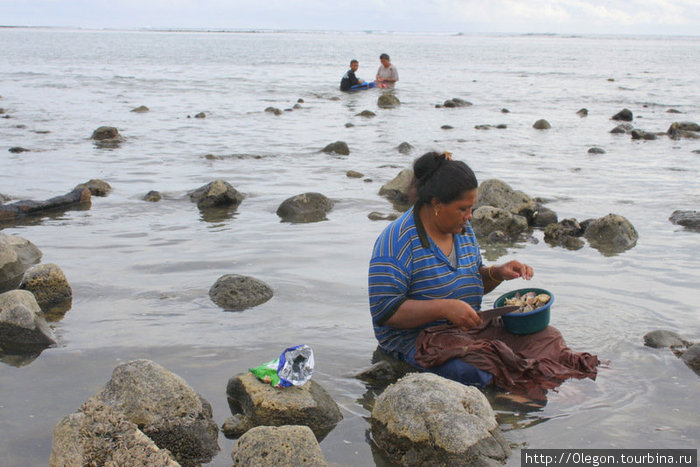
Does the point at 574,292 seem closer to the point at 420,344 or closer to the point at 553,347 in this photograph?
the point at 553,347

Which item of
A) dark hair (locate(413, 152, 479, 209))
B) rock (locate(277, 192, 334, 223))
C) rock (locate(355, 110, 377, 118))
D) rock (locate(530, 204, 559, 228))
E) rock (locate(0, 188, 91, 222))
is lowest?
rock (locate(355, 110, 377, 118))

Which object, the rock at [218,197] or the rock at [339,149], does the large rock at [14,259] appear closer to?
the rock at [218,197]

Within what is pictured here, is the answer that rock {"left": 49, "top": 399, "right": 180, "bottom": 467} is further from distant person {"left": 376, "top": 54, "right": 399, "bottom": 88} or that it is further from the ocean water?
distant person {"left": 376, "top": 54, "right": 399, "bottom": 88}

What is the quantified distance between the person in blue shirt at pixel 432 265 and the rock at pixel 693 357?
1305 millimetres

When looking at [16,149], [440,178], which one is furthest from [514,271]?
[16,149]

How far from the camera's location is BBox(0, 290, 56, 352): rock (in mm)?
5297

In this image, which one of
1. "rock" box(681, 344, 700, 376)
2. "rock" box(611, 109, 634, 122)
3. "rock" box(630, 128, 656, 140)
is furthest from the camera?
"rock" box(611, 109, 634, 122)

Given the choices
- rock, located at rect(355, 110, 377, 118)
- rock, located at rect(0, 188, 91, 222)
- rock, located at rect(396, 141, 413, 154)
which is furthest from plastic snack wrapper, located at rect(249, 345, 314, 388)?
rock, located at rect(355, 110, 377, 118)

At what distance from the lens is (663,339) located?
5555 mm

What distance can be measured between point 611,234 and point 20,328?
19.4 ft

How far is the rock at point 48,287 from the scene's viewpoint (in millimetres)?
6195

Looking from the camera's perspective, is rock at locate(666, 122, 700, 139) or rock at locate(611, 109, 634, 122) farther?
rock at locate(611, 109, 634, 122)

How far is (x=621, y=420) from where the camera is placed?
14.7ft

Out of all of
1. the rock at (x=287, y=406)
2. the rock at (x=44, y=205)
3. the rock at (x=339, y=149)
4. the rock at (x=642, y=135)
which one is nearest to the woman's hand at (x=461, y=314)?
the rock at (x=287, y=406)
